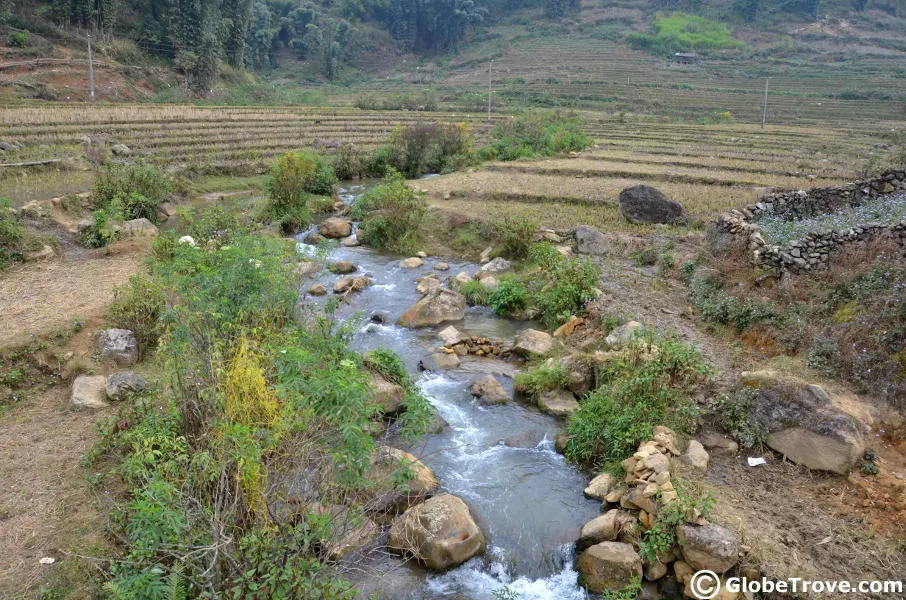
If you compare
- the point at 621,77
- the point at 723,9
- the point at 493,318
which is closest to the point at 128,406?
the point at 493,318

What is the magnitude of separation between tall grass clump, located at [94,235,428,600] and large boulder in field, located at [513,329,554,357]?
4.42 meters

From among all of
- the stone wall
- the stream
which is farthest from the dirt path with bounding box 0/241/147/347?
the stone wall

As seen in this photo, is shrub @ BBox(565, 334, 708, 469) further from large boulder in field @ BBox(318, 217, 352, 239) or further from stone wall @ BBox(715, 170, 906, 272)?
large boulder in field @ BBox(318, 217, 352, 239)

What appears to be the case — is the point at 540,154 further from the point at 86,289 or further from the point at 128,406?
the point at 128,406

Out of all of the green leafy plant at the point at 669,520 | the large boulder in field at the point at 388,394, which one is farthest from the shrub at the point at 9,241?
the green leafy plant at the point at 669,520

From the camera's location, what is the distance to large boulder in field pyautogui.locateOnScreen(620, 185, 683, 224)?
56.9 feet

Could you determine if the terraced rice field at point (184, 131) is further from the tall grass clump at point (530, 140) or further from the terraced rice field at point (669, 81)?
the terraced rice field at point (669, 81)

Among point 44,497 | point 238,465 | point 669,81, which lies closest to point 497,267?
point 44,497

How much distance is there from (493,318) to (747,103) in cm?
4565

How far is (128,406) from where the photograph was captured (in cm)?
740

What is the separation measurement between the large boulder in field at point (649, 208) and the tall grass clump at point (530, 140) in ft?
36.5

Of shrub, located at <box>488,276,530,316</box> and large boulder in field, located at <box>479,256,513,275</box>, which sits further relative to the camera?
large boulder in field, located at <box>479,256,513,275</box>

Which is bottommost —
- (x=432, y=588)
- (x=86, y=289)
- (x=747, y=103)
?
(x=432, y=588)

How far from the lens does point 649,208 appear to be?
17406 mm
